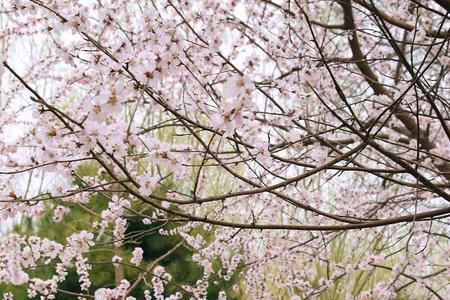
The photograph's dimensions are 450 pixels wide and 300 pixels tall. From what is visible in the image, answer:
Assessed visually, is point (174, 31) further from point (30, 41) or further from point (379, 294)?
point (30, 41)

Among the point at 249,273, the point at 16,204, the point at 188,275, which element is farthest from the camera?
the point at 188,275

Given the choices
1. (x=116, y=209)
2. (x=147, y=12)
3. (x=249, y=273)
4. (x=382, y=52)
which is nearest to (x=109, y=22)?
(x=147, y=12)

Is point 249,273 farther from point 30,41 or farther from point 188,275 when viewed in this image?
point 30,41

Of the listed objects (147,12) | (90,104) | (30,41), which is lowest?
(90,104)

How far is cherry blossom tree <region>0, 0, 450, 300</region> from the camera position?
185 cm

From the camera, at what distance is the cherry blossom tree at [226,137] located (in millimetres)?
1854

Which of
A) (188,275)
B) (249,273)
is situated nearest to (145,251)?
(188,275)

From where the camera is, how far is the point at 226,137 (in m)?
1.94

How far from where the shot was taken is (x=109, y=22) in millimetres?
2131

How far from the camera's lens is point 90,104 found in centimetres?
144

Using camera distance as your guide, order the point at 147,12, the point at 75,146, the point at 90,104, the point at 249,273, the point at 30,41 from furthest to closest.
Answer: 1. the point at 30,41
2. the point at 249,273
3. the point at 147,12
4. the point at 75,146
5. the point at 90,104

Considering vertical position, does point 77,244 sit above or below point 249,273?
below

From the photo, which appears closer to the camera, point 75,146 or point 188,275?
point 75,146

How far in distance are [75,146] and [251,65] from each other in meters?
1.11
